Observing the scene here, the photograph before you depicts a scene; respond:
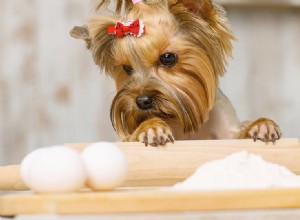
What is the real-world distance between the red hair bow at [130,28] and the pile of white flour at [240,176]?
1.15m

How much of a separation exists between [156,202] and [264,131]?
1.16 m

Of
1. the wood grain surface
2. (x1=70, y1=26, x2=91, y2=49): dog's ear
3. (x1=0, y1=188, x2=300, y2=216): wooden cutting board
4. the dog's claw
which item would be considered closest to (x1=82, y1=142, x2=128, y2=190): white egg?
(x1=0, y1=188, x2=300, y2=216): wooden cutting board

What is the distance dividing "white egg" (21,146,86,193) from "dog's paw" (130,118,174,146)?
0.71 meters

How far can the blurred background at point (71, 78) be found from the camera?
414 cm

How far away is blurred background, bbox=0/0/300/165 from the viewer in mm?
4137

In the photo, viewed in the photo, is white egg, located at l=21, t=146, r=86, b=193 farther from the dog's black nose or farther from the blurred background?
the blurred background

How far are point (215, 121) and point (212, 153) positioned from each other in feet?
2.74

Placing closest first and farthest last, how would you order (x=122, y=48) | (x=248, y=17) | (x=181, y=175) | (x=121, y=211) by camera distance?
(x=121, y=211), (x=181, y=175), (x=122, y=48), (x=248, y=17)

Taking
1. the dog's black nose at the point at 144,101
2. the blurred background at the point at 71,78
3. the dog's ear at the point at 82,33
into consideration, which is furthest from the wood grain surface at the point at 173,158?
the blurred background at the point at 71,78

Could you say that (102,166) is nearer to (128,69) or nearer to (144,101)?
(144,101)

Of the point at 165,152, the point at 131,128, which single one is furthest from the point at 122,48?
the point at 165,152

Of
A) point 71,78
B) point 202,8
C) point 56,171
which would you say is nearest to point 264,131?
point 202,8

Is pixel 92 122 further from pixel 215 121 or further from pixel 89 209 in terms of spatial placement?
pixel 89 209

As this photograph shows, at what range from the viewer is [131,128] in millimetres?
3107
